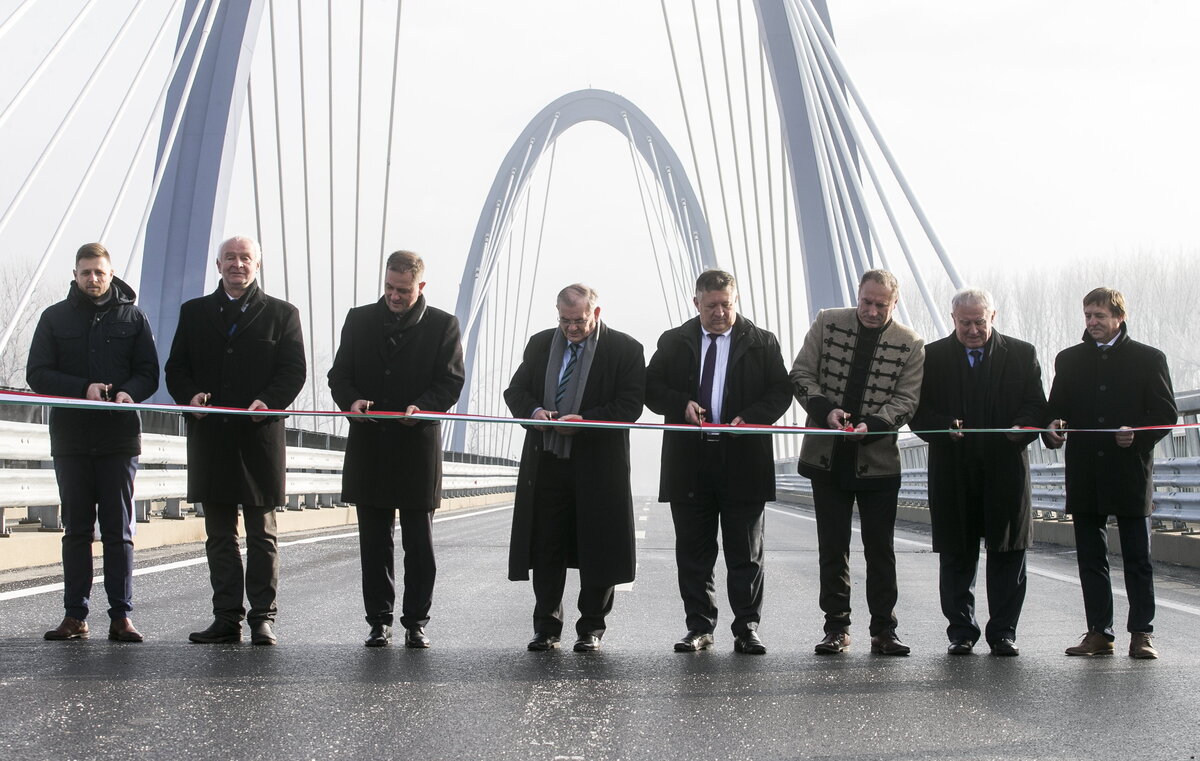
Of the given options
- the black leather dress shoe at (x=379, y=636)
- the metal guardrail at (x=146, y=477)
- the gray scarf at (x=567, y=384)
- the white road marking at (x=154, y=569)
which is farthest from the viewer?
the metal guardrail at (x=146, y=477)

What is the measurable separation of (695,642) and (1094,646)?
1.65 m

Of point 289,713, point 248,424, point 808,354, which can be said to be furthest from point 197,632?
point 808,354

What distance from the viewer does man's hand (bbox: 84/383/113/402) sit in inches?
220

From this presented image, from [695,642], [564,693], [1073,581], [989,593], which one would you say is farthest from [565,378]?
[1073,581]

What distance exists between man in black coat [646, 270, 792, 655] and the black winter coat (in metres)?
2.26

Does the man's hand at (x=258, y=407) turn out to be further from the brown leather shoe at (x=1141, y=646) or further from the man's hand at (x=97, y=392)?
the brown leather shoe at (x=1141, y=646)

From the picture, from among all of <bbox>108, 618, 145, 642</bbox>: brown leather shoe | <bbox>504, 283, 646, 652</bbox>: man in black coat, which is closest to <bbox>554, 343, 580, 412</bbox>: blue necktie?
<bbox>504, 283, 646, 652</bbox>: man in black coat

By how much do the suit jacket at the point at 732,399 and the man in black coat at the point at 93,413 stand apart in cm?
225

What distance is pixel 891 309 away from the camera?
19.6 feet

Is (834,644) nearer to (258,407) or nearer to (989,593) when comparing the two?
(989,593)

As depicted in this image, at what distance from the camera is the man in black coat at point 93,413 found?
5605 millimetres

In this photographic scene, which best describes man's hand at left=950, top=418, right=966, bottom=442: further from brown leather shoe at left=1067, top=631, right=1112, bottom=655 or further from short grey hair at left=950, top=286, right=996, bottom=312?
brown leather shoe at left=1067, top=631, right=1112, bottom=655

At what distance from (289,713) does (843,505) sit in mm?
2875

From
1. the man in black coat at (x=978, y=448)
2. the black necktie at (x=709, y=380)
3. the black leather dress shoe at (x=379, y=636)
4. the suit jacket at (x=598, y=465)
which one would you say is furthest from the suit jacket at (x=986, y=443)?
the black leather dress shoe at (x=379, y=636)
